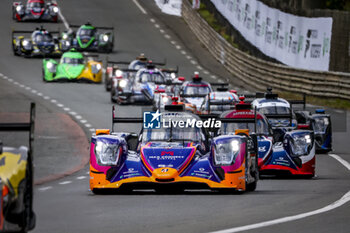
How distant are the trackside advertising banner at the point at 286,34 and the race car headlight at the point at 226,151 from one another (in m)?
24.0

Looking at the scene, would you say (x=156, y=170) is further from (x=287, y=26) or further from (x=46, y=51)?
(x=46, y=51)

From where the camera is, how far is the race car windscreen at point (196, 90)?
115ft

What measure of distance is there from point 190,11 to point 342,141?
35.8 metres

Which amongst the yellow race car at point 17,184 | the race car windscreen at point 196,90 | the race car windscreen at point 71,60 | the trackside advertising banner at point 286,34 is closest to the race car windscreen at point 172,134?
the yellow race car at point 17,184

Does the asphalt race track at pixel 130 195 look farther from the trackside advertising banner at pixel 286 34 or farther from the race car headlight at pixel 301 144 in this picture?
the trackside advertising banner at pixel 286 34

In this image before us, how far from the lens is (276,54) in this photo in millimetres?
45312

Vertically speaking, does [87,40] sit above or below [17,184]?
above

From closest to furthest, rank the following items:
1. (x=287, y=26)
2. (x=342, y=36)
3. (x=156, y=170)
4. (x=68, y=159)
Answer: (x=156, y=170) → (x=68, y=159) → (x=342, y=36) → (x=287, y=26)

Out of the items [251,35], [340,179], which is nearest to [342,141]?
[340,179]

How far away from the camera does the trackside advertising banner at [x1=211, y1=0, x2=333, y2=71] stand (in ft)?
131

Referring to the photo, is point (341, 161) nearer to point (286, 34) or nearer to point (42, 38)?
point (286, 34)

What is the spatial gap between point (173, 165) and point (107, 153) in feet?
3.60

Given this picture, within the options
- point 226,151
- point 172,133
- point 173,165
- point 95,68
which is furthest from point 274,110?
point 95,68

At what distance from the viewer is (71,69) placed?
4650 cm
